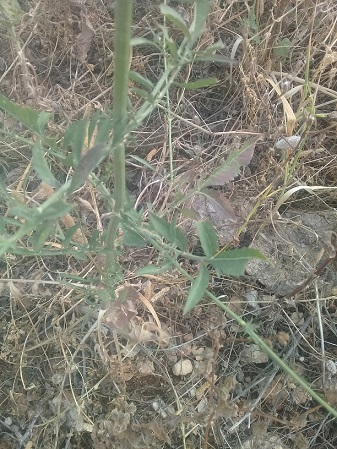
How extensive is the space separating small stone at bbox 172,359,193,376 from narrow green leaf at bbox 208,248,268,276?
0.61 meters

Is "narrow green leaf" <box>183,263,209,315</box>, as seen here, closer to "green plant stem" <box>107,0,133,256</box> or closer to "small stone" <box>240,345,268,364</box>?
"green plant stem" <box>107,0,133,256</box>

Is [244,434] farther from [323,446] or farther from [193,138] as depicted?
[193,138]

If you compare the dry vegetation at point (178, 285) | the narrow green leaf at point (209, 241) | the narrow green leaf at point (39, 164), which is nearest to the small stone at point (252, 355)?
the dry vegetation at point (178, 285)

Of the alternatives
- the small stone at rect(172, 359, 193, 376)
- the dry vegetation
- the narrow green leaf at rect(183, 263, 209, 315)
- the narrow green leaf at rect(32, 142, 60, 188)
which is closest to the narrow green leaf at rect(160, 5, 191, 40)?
the narrow green leaf at rect(32, 142, 60, 188)

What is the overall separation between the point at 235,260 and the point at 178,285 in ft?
1.92

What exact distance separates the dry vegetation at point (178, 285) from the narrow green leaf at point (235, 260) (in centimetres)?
34

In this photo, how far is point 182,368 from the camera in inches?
52.4

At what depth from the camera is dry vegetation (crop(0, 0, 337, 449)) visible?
1.27 meters

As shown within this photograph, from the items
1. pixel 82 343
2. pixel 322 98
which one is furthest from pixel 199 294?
pixel 322 98

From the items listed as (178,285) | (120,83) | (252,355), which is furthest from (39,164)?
(252,355)

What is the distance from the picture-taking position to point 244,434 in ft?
4.21

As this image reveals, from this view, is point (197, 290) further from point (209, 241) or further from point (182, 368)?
point (182, 368)

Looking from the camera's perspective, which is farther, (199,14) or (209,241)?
(209,241)

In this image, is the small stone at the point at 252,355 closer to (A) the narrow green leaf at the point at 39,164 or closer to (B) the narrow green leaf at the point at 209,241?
(B) the narrow green leaf at the point at 209,241
